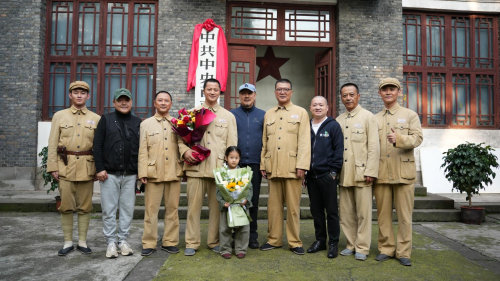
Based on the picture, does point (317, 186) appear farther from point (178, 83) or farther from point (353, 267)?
point (178, 83)

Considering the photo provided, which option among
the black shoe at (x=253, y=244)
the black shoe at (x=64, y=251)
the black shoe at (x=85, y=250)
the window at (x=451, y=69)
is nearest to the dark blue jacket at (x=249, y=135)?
the black shoe at (x=253, y=244)

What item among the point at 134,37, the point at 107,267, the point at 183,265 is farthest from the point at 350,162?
the point at 134,37

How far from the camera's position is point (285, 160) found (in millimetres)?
4109

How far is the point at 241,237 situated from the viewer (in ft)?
13.2

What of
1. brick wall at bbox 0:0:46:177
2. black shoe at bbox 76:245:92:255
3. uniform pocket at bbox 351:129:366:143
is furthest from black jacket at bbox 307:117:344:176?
brick wall at bbox 0:0:46:177

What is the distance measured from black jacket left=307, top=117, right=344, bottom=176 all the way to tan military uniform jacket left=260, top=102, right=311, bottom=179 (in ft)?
0.31

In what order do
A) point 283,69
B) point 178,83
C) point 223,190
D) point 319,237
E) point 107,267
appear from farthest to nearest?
point 283,69
point 178,83
point 319,237
point 223,190
point 107,267

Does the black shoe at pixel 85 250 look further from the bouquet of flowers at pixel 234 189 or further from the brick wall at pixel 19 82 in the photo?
the brick wall at pixel 19 82

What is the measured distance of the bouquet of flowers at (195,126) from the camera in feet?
13.2

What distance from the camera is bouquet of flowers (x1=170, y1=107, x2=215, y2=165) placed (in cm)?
402

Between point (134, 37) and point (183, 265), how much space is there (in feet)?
20.9

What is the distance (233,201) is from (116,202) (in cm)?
135

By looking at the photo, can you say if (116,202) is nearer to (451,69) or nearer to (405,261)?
(405,261)

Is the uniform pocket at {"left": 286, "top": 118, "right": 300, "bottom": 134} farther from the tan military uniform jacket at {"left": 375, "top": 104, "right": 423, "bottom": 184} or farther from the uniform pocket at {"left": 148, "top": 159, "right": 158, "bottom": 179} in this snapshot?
the uniform pocket at {"left": 148, "top": 159, "right": 158, "bottom": 179}
